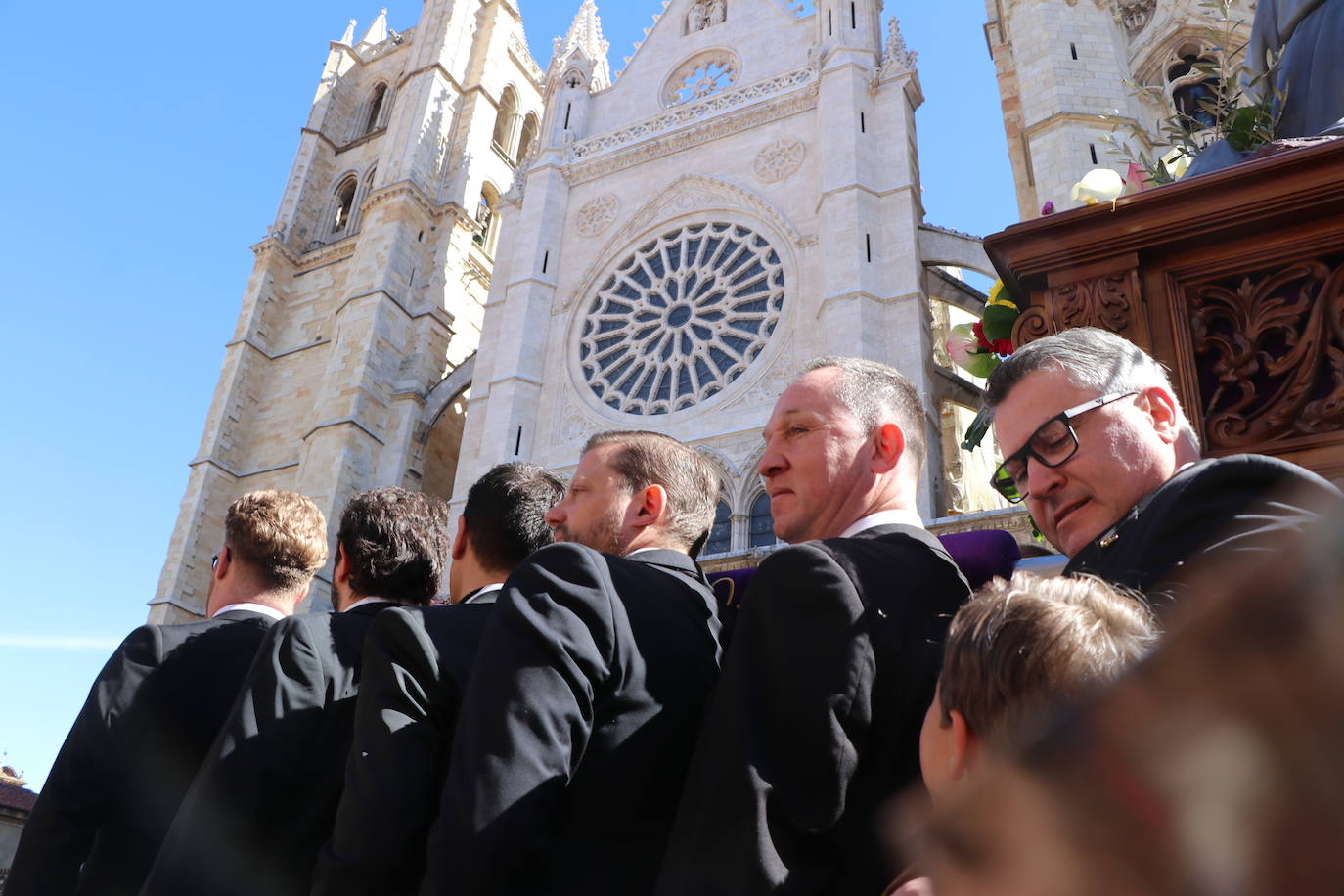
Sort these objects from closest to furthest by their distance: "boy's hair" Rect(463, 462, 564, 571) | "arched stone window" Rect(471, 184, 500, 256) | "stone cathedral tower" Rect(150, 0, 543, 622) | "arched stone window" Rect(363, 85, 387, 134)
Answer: "boy's hair" Rect(463, 462, 564, 571) → "stone cathedral tower" Rect(150, 0, 543, 622) → "arched stone window" Rect(471, 184, 500, 256) → "arched stone window" Rect(363, 85, 387, 134)

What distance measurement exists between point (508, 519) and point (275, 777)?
687mm

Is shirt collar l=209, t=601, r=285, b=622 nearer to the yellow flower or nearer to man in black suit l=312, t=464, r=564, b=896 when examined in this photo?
man in black suit l=312, t=464, r=564, b=896

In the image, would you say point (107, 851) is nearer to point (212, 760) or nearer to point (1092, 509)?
point (212, 760)

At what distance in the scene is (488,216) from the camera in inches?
845

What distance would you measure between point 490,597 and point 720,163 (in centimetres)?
1417

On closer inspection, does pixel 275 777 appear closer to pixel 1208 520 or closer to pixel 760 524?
pixel 1208 520

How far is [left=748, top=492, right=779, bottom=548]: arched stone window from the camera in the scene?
12.4 m

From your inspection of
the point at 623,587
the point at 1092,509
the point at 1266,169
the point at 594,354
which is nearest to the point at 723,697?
the point at 623,587

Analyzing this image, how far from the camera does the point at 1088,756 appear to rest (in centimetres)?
33

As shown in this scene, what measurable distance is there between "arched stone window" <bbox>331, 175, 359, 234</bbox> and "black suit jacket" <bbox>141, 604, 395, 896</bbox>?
21.3 metres

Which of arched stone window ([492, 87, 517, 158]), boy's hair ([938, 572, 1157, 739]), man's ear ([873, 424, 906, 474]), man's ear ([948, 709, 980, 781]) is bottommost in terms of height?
man's ear ([948, 709, 980, 781])

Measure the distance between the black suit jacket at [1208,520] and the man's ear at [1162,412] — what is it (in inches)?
8.9

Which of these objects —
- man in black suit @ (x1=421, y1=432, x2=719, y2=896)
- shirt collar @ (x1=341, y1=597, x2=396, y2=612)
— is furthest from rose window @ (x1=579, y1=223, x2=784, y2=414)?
man in black suit @ (x1=421, y1=432, x2=719, y2=896)

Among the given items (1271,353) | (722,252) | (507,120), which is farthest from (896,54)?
(1271,353)
